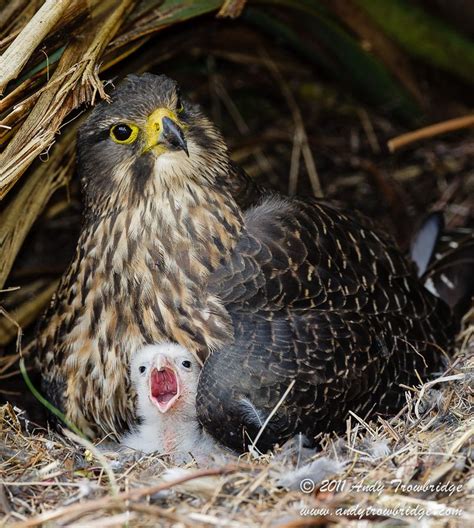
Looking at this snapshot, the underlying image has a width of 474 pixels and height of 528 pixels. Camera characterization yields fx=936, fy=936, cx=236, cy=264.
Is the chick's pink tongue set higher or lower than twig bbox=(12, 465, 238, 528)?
higher

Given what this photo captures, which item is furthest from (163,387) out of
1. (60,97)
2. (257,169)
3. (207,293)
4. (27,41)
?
(257,169)

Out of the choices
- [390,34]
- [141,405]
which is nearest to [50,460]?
[141,405]

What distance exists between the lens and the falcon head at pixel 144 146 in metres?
3.97

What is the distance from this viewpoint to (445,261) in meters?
5.34

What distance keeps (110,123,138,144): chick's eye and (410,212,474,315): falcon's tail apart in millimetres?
2146

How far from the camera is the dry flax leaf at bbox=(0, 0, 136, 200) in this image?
3.93 m

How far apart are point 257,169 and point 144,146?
2598mm

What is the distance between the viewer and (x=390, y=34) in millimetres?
5941

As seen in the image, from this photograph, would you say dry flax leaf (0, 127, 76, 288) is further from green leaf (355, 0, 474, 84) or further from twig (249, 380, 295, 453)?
green leaf (355, 0, 474, 84)

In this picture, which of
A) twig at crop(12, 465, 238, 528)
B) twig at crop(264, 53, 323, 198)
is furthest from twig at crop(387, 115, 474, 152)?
twig at crop(12, 465, 238, 528)

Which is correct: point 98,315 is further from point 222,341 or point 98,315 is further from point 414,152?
point 414,152

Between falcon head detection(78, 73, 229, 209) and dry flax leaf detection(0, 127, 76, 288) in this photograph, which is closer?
falcon head detection(78, 73, 229, 209)

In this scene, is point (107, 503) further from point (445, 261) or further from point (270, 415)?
point (445, 261)

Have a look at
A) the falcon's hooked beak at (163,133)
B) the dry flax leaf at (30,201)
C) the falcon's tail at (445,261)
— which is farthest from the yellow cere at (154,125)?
the falcon's tail at (445,261)
